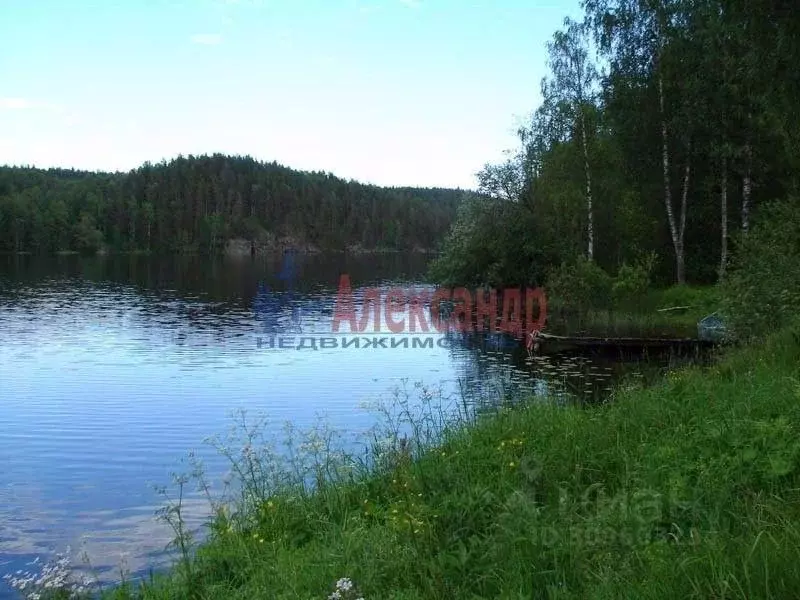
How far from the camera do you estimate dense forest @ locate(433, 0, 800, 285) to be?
26.7 meters

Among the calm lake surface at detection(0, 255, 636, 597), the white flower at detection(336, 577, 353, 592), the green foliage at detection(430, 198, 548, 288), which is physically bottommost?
the calm lake surface at detection(0, 255, 636, 597)

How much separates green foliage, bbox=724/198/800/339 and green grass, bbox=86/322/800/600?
7.02 meters

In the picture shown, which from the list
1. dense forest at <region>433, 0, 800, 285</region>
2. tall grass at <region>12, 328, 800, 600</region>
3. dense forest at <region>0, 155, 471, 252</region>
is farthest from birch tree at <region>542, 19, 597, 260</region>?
dense forest at <region>0, 155, 471, 252</region>

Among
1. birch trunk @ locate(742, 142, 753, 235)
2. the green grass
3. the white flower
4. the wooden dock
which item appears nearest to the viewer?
the green grass

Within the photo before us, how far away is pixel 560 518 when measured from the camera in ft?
15.8

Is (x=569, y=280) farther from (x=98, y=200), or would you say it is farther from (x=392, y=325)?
(x=98, y=200)

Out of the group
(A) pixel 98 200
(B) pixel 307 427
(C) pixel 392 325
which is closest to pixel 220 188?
(A) pixel 98 200

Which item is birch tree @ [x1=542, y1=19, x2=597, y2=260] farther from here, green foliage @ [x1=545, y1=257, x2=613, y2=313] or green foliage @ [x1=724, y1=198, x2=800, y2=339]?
green foliage @ [x1=724, y1=198, x2=800, y2=339]

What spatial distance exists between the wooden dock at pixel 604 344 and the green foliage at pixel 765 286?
14.1 feet

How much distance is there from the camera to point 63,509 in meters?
9.81

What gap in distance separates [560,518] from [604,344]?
63.3 feet

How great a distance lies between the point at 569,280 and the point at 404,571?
25.5 meters
